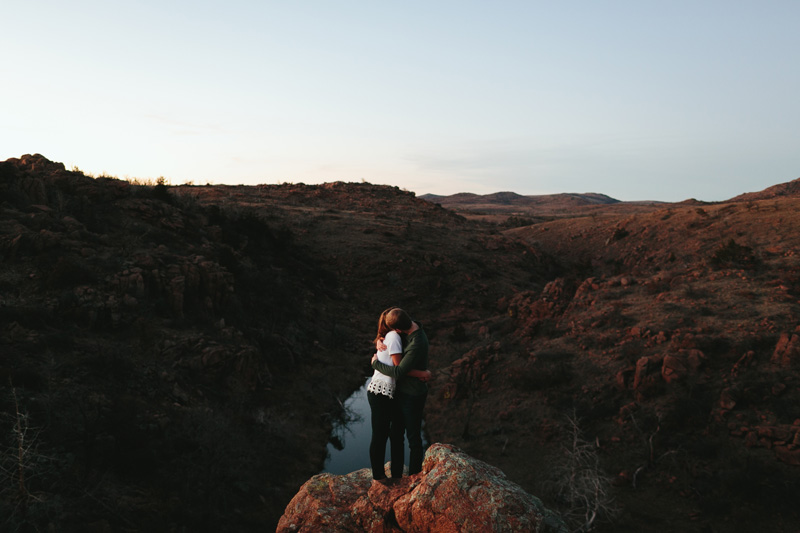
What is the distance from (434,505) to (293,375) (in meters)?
16.6

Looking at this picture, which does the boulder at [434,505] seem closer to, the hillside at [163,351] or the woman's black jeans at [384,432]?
the woman's black jeans at [384,432]

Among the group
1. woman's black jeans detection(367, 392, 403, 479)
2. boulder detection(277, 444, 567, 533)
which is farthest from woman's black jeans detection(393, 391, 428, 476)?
boulder detection(277, 444, 567, 533)

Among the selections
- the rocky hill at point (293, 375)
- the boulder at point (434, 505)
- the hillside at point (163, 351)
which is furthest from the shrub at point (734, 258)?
the boulder at point (434, 505)

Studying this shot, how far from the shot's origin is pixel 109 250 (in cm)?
1866

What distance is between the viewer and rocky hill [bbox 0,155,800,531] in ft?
35.8

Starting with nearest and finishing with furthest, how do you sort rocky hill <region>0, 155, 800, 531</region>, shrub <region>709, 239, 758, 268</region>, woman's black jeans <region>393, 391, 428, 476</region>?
woman's black jeans <region>393, 391, 428, 476</region>
rocky hill <region>0, 155, 800, 531</region>
shrub <region>709, 239, 758, 268</region>

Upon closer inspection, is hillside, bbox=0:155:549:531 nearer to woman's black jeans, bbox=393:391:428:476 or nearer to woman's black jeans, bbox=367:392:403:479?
woman's black jeans, bbox=367:392:403:479

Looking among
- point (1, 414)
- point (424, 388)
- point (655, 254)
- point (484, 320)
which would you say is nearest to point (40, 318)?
point (1, 414)

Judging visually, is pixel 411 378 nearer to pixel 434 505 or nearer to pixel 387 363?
pixel 387 363

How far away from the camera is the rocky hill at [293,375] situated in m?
10.9

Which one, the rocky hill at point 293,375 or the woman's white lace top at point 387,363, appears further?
the rocky hill at point 293,375

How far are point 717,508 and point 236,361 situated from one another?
1537 centimetres

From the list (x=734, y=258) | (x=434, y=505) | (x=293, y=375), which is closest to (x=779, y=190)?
(x=734, y=258)

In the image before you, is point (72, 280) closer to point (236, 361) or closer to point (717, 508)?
point (236, 361)
